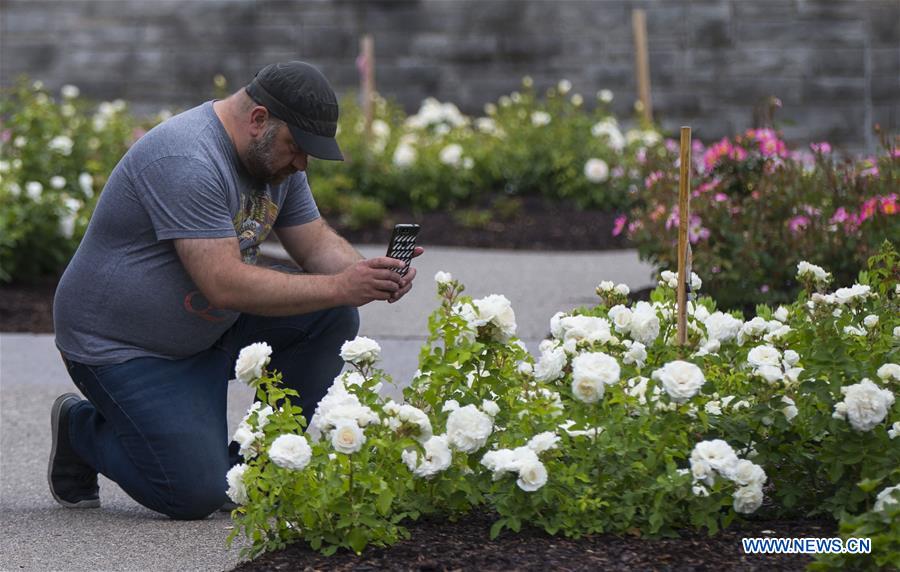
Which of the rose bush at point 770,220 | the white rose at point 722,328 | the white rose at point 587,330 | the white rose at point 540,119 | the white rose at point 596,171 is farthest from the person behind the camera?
the white rose at point 540,119

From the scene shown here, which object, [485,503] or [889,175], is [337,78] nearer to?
[889,175]

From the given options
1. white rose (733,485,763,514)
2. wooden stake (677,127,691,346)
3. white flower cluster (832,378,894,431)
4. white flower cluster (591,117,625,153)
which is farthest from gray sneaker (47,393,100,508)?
white flower cluster (591,117,625,153)

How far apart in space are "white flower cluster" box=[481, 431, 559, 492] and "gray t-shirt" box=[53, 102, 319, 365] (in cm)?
112

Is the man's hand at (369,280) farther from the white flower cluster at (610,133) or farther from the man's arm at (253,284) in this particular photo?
the white flower cluster at (610,133)

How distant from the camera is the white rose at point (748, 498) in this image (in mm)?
3119

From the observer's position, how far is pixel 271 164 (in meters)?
3.88

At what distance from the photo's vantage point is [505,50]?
12.9 meters

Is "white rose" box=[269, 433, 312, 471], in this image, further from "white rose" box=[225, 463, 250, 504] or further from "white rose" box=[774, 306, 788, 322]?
"white rose" box=[774, 306, 788, 322]

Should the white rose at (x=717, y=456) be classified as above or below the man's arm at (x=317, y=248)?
below

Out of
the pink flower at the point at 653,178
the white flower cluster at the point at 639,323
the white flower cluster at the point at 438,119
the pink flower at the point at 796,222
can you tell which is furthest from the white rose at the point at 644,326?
the white flower cluster at the point at 438,119

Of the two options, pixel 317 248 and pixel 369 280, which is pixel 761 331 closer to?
pixel 369 280

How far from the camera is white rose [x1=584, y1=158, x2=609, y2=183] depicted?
1020cm

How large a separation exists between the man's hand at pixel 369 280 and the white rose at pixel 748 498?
1.10 metres

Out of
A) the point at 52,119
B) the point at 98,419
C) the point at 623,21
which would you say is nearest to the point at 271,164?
the point at 98,419
